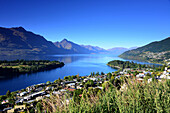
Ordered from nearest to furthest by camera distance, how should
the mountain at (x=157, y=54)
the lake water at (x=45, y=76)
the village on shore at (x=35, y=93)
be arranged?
the village on shore at (x=35, y=93), the lake water at (x=45, y=76), the mountain at (x=157, y=54)

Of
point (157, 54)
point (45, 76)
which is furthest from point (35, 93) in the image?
point (157, 54)

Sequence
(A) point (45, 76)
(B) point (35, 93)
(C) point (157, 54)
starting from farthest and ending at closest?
(C) point (157, 54) → (A) point (45, 76) → (B) point (35, 93)

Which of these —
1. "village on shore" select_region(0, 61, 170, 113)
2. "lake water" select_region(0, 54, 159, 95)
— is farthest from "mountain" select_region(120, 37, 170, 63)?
"village on shore" select_region(0, 61, 170, 113)

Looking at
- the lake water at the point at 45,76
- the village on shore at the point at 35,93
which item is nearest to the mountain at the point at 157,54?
the lake water at the point at 45,76

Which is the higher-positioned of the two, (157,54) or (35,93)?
(157,54)

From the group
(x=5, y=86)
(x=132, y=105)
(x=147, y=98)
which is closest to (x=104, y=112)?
(x=132, y=105)

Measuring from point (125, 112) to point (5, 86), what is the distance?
37.8 meters

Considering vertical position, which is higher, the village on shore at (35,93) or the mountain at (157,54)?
the mountain at (157,54)

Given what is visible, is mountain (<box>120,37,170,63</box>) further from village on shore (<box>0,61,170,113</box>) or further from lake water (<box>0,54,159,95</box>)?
village on shore (<box>0,61,170,113</box>)

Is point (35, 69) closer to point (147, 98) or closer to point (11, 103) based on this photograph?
point (11, 103)

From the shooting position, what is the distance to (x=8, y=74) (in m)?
44.2

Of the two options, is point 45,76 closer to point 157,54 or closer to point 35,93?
point 35,93

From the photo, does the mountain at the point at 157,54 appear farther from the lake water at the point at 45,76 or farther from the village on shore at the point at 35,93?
the village on shore at the point at 35,93

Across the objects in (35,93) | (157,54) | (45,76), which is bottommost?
(45,76)
